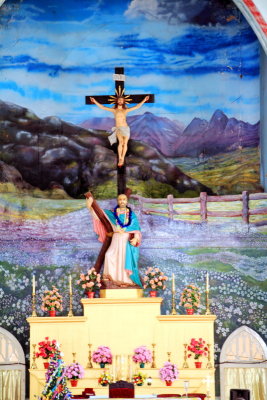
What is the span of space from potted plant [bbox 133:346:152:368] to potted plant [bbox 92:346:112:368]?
479mm

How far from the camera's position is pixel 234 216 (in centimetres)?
2230

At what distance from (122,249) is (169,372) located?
2.88m

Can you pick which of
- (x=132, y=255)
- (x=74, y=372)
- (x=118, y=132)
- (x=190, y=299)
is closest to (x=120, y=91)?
(x=118, y=132)

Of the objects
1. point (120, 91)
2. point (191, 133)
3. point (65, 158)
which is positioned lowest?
point (65, 158)

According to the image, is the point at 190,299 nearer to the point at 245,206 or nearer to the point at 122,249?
the point at 122,249

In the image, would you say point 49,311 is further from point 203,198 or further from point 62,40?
point 62,40

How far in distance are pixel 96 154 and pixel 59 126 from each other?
98 cm

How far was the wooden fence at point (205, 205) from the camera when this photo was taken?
2228cm

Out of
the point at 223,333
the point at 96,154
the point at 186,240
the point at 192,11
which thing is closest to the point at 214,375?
the point at 223,333

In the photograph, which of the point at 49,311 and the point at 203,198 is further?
the point at 203,198

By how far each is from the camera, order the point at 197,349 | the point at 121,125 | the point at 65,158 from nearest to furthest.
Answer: the point at 197,349 → the point at 121,125 → the point at 65,158

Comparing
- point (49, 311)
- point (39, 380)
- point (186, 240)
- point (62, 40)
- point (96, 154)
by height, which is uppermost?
point (62, 40)

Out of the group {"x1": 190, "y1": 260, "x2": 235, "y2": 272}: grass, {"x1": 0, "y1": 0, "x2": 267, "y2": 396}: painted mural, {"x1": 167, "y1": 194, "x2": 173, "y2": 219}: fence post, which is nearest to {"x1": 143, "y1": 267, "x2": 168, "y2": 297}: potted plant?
{"x1": 0, "y1": 0, "x2": 267, "y2": 396}: painted mural

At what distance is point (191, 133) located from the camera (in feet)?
74.4
